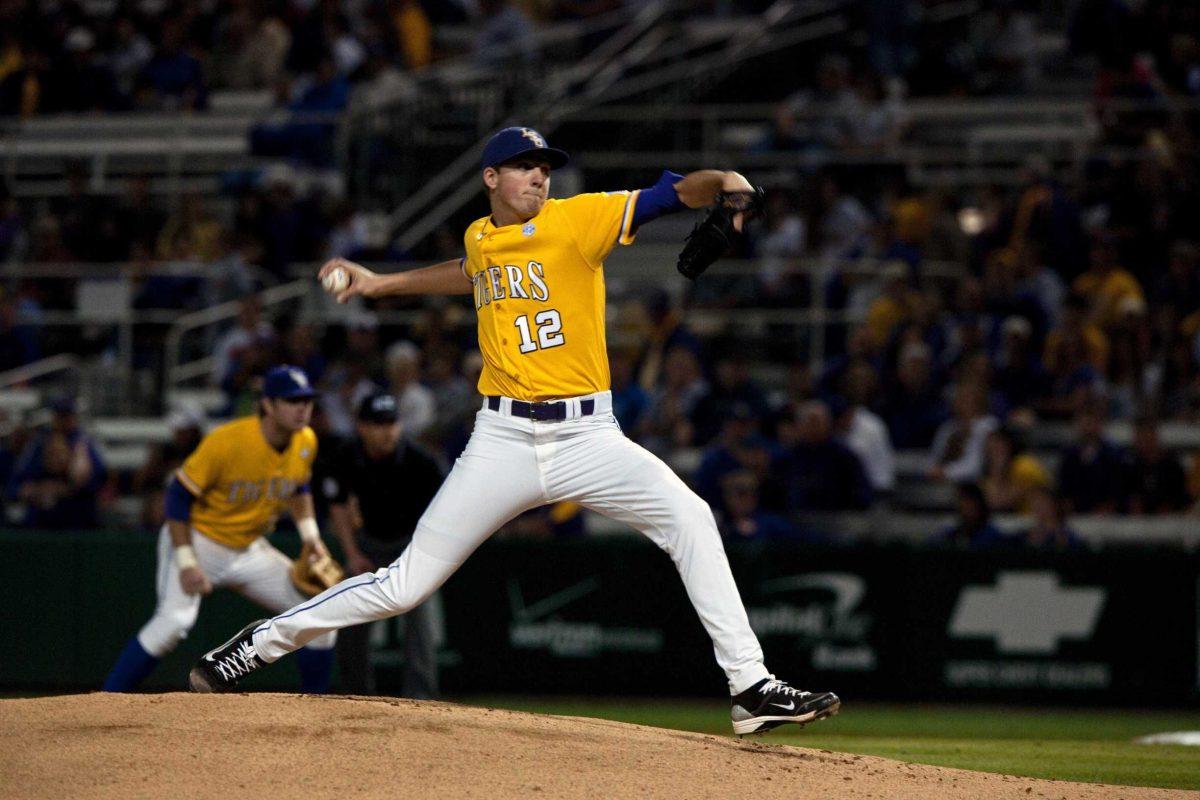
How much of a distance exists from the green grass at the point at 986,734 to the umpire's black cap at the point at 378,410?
262cm

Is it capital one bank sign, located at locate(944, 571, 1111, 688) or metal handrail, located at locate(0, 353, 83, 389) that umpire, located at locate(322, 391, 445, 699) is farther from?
metal handrail, located at locate(0, 353, 83, 389)

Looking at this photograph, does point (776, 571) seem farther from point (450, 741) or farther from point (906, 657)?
point (450, 741)

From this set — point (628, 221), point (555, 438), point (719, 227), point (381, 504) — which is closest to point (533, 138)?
point (628, 221)

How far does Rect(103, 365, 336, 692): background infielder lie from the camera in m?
9.34

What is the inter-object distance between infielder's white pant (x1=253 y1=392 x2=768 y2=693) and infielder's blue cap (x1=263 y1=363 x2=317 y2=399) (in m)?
2.73

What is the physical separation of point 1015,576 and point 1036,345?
2818 mm

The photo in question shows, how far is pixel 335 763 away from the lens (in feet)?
20.2

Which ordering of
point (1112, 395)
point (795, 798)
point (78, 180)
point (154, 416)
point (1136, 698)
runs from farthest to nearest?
1. point (78, 180)
2. point (154, 416)
3. point (1112, 395)
4. point (1136, 698)
5. point (795, 798)

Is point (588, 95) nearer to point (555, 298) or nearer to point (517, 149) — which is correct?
point (517, 149)

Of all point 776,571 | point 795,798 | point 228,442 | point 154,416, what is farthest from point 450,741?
point 154,416

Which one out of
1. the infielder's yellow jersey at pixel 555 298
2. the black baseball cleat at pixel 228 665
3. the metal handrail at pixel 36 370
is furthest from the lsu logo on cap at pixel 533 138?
the metal handrail at pixel 36 370

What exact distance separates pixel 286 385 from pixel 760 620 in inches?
203

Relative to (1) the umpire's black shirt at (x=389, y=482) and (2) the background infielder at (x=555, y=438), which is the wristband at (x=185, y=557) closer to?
(1) the umpire's black shirt at (x=389, y=482)

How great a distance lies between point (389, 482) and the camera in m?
10.2
